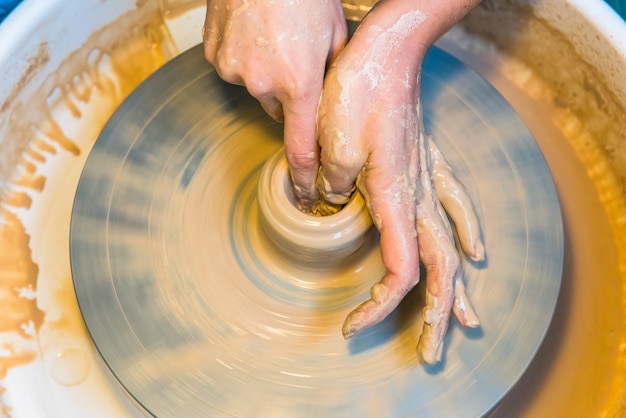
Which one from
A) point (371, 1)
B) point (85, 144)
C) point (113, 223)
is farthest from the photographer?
point (371, 1)

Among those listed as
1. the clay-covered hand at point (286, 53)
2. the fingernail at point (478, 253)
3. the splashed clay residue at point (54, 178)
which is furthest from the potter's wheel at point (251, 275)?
the clay-covered hand at point (286, 53)

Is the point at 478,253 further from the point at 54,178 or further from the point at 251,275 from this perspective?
the point at 54,178

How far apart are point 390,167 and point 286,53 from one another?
0.26m

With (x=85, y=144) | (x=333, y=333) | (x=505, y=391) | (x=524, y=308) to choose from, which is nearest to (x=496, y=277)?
(x=524, y=308)

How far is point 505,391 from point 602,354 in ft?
1.02

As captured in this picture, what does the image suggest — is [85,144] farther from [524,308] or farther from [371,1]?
[524,308]

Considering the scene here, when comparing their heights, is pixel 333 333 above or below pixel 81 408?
above

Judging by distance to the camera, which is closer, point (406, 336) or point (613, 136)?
point (406, 336)

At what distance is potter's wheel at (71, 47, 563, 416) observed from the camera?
1090 mm

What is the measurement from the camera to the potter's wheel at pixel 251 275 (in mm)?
1090

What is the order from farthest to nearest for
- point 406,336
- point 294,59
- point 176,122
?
point 176,122, point 406,336, point 294,59

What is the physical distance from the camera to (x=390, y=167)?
3.35 feet

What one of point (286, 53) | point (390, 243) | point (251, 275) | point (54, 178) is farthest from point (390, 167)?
point (54, 178)

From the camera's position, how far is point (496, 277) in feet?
3.86
